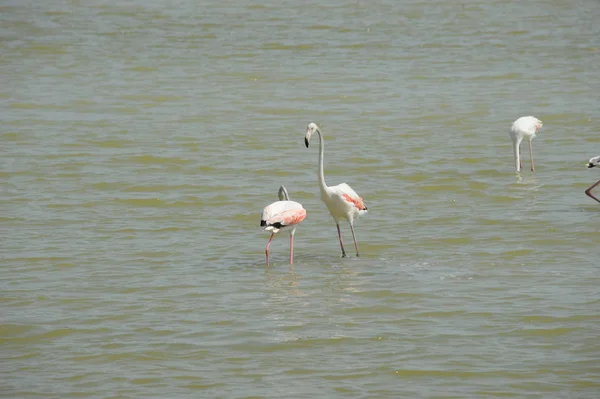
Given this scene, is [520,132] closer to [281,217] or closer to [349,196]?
[349,196]

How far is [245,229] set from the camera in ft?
41.0

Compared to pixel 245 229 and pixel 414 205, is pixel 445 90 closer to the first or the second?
pixel 414 205

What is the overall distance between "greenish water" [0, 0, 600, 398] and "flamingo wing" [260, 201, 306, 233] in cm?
47

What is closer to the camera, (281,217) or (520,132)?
(281,217)

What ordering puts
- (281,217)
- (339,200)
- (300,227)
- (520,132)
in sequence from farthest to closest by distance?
(520,132) < (300,227) < (339,200) < (281,217)

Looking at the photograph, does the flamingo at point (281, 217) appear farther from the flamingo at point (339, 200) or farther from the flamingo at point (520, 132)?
the flamingo at point (520, 132)

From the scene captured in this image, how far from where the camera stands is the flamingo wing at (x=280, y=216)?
1034 cm

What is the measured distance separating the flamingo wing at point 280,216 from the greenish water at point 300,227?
1.55 feet

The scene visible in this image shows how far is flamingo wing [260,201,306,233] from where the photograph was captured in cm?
1034

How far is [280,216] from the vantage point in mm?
10422

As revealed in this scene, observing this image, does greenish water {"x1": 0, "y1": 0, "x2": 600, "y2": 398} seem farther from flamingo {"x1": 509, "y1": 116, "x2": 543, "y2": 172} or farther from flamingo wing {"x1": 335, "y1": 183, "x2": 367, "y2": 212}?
flamingo wing {"x1": 335, "y1": 183, "x2": 367, "y2": 212}

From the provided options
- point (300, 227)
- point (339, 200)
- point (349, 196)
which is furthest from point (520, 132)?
point (339, 200)

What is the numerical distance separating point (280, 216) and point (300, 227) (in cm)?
221

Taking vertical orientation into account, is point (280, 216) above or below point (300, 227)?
above
